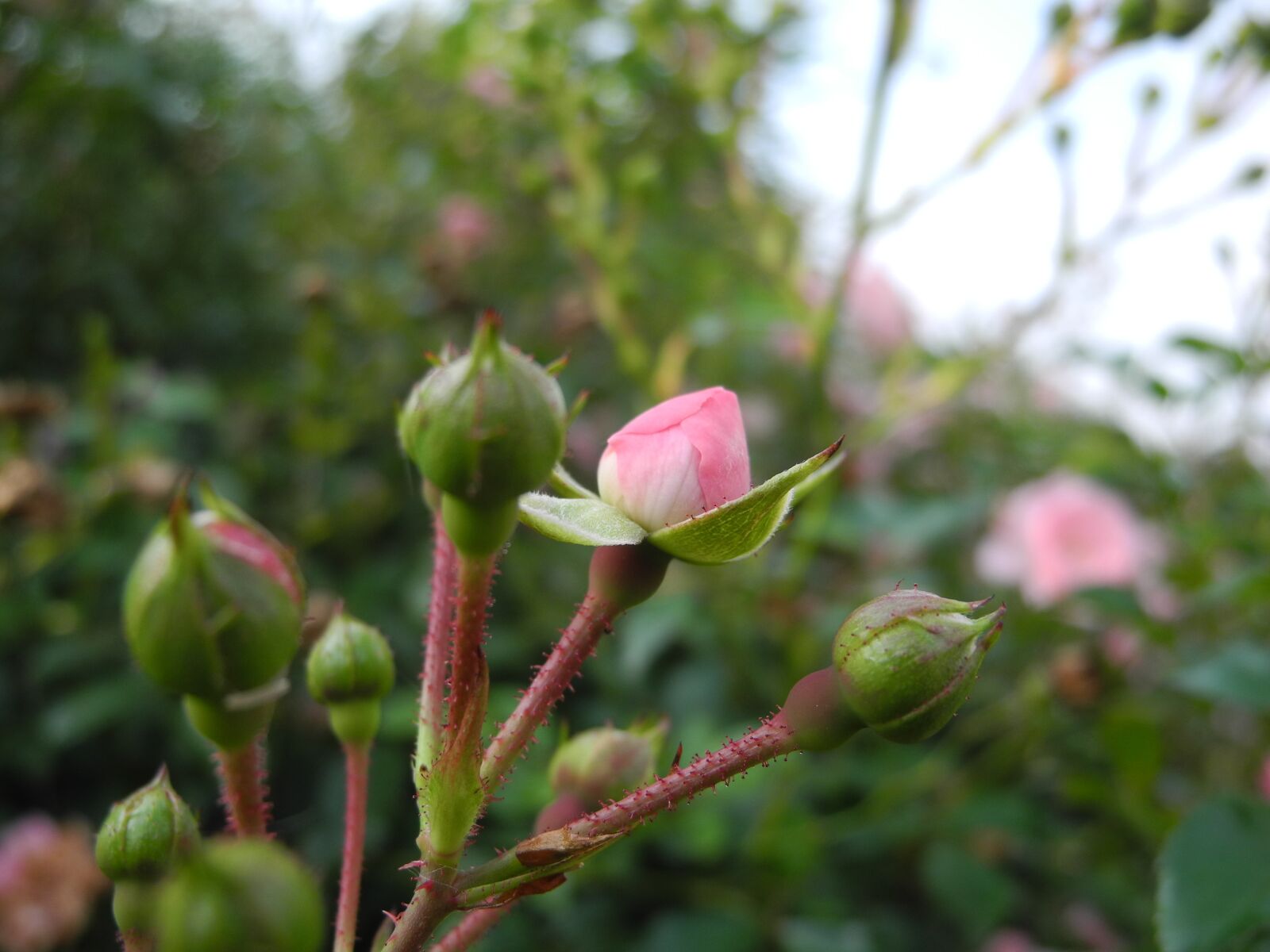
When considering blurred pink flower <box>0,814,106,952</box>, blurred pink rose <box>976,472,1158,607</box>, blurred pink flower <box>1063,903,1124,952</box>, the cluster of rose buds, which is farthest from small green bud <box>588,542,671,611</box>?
blurred pink flower <box>1063,903,1124,952</box>

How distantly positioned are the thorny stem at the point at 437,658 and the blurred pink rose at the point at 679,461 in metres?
0.07

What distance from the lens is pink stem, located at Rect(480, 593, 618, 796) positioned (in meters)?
0.32

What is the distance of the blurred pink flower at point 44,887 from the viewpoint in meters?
0.99

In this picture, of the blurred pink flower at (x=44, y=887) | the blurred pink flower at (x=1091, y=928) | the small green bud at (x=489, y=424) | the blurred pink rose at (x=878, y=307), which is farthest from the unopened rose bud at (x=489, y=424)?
the blurred pink rose at (x=878, y=307)

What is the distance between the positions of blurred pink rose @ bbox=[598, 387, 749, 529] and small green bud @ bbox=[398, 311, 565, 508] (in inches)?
2.1

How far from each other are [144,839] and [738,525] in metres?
0.23

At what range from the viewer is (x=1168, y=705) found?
120cm

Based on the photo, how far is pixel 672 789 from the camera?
1.00 feet

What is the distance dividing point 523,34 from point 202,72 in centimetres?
84

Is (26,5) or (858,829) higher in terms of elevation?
(26,5)

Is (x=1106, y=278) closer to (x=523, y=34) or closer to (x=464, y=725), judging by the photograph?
(x=523, y=34)

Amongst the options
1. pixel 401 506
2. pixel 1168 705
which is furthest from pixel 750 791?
pixel 401 506

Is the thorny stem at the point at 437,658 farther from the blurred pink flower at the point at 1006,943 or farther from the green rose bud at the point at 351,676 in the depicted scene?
the blurred pink flower at the point at 1006,943

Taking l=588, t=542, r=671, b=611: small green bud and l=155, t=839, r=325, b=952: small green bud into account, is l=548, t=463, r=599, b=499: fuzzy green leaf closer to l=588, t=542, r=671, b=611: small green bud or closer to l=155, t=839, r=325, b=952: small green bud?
l=588, t=542, r=671, b=611: small green bud
